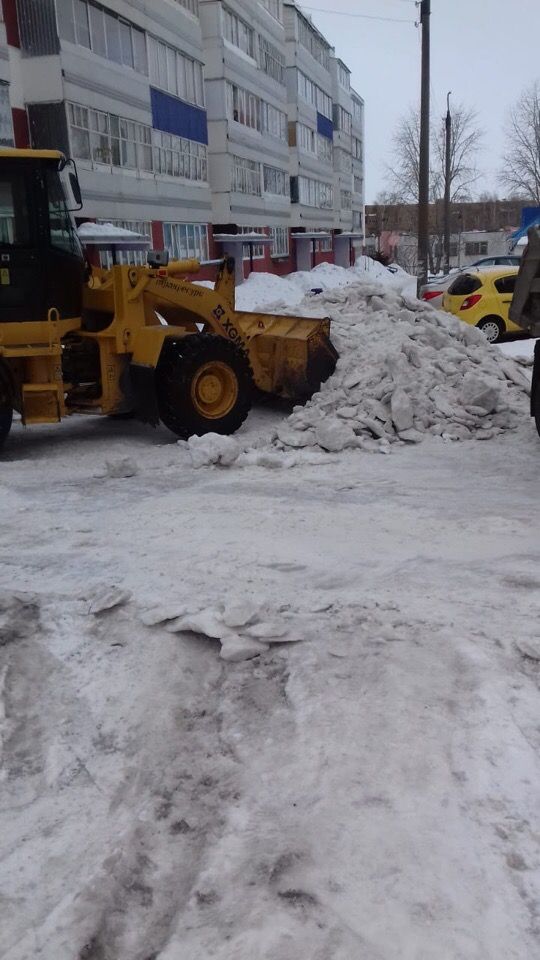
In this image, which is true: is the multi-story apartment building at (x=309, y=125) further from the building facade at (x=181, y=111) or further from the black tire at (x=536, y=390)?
the black tire at (x=536, y=390)

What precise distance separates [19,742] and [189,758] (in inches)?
29.1

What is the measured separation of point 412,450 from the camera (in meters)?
8.46

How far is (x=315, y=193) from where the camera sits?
51.9 metres

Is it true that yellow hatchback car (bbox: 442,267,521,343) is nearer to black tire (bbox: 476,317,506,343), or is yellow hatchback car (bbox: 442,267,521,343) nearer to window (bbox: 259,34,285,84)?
black tire (bbox: 476,317,506,343)

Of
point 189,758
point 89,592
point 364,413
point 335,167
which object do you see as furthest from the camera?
point 335,167

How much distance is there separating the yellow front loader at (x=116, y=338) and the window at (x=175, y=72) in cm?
2100

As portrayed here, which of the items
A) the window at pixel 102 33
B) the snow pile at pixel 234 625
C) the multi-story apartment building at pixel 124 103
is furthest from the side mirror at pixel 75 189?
the window at pixel 102 33

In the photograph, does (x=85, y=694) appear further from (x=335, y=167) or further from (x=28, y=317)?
(x=335, y=167)

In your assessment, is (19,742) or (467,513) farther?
(467,513)

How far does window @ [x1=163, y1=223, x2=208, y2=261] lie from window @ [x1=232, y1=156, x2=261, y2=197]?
11.4ft

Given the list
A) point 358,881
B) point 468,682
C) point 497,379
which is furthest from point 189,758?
point 497,379

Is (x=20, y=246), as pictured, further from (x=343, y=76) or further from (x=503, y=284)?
(x=343, y=76)

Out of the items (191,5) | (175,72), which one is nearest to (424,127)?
(175,72)

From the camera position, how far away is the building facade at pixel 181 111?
2173cm
